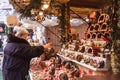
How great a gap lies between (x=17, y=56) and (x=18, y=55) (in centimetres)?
3

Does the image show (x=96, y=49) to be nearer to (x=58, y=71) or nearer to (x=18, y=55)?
(x=58, y=71)

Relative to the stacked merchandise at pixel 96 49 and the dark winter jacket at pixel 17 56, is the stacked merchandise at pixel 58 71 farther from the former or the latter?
the dark winter jacket at pixel 17 56

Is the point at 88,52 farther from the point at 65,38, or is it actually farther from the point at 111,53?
the point at 65,38

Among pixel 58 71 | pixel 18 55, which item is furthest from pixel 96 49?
pixel 18 55

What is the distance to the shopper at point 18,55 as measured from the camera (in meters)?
2.96

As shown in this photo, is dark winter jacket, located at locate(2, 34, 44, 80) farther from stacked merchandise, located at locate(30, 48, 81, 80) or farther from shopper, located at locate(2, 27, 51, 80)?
stacked merchandise, located at locate(30, 48, 81, 80)

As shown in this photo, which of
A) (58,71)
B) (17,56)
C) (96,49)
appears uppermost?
(96,49)

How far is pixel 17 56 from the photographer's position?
9.80ft

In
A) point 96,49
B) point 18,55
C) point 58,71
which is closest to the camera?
point 96,49

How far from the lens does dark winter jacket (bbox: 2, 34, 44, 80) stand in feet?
9.71

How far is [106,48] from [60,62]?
1413 mm

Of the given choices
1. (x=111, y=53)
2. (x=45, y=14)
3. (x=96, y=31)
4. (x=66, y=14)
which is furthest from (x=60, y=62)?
(x=45, y=14)

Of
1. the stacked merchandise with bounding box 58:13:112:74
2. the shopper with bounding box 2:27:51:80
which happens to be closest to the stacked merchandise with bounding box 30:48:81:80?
the stacked merchandise with bounding box 58:13:112:74

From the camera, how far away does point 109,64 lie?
2.49 m
